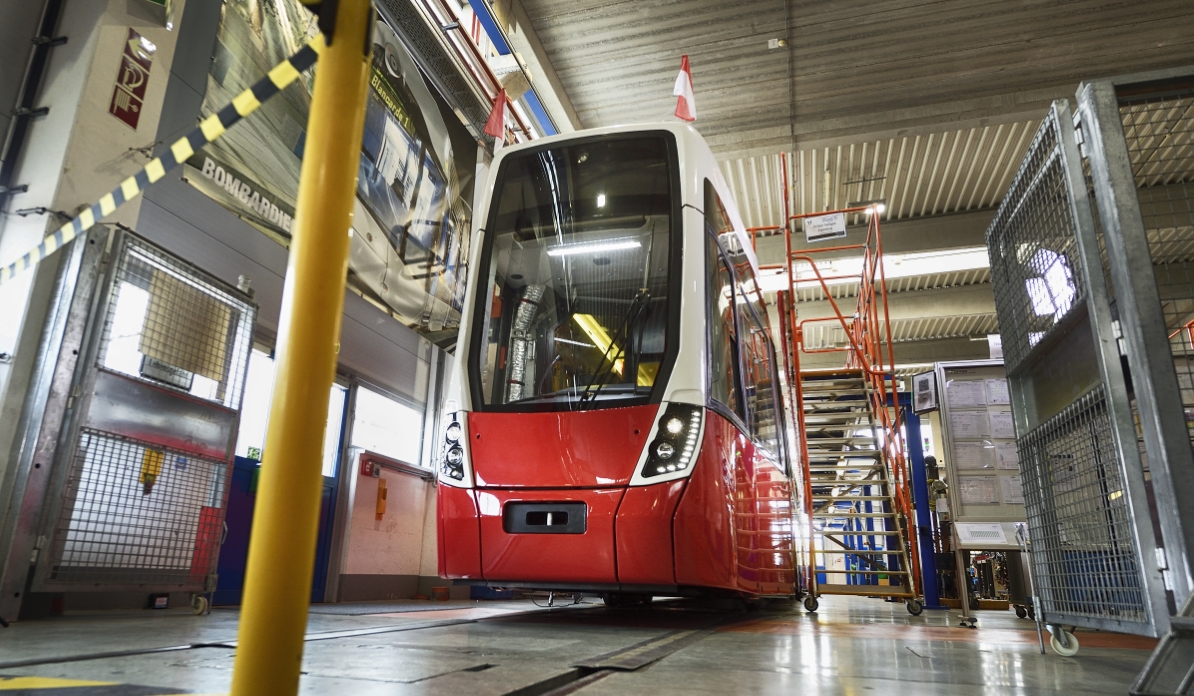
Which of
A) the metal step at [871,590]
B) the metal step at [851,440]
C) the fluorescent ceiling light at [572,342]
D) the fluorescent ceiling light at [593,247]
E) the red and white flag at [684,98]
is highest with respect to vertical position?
the red and white flag at [684,98]

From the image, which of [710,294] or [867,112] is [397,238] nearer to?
[710,294]

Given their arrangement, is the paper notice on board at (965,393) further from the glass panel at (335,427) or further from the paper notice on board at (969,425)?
the glass panel at (335,427)

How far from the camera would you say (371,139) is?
650cm

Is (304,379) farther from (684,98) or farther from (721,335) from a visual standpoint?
(684,98)

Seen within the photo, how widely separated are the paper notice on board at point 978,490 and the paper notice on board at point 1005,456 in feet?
0.49

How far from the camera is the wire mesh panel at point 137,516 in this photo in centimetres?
382

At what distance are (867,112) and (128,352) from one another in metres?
8.59

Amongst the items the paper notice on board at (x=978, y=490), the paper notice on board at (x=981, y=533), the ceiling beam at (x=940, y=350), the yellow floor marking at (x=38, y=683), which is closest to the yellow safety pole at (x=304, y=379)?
the yellow floor marking at (x=38, y=683)

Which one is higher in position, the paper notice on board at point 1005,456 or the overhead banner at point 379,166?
the overhead banner at point 379,166

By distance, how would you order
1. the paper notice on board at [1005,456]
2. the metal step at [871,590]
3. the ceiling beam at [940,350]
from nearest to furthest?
1. the metal step at [871,590]
2. the paper notice on board at [1005,456]
3. the ceiling beam at [940,350]

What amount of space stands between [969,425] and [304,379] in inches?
277

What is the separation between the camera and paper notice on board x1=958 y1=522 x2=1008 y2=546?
5.77 metres

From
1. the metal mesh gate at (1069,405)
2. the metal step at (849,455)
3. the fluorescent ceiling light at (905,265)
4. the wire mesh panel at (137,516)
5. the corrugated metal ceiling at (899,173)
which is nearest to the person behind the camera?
the metal mesh gate at (1069,405)

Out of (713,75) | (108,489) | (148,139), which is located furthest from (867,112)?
(108,489)
